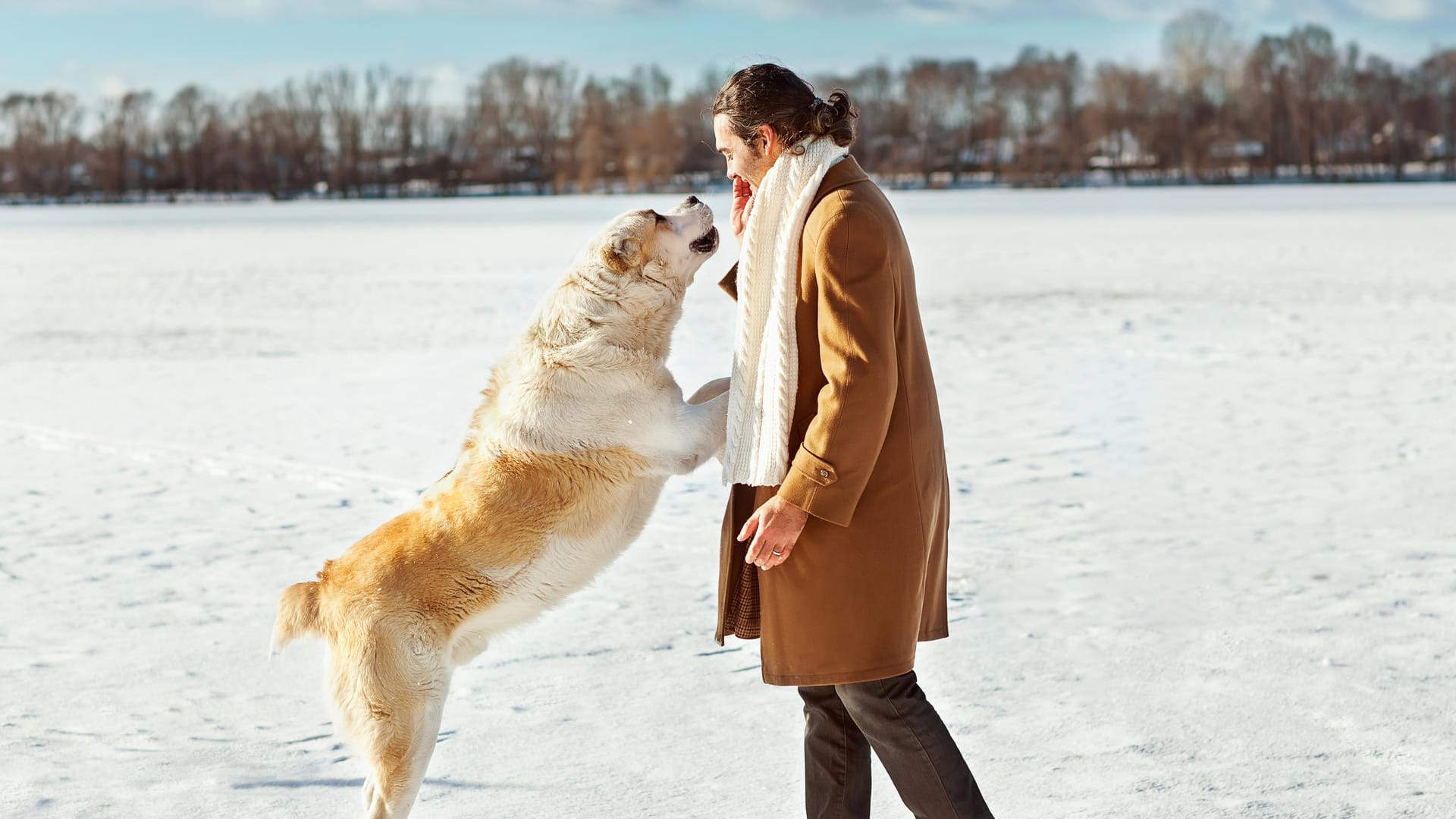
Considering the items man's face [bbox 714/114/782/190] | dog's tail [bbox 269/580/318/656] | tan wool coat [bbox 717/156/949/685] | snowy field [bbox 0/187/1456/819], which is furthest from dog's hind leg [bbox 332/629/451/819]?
man's face [bbox 714/114/782/190]

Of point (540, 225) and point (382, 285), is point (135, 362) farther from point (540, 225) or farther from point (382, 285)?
point (540, 225)

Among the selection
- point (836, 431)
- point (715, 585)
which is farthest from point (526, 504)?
point (715, 585)

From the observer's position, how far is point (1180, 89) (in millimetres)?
93312

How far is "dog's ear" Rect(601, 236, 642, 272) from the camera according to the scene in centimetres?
317

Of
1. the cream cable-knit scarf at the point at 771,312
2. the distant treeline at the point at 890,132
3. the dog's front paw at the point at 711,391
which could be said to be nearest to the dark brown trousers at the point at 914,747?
the cream cable-knit scarf at the point at 771,312

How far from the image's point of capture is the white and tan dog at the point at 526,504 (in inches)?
114

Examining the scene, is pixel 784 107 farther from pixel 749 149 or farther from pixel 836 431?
pixel 836 431

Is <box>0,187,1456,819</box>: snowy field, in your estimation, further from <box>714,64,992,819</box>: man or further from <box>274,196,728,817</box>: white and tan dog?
<box>714,64,992,819</box>: man

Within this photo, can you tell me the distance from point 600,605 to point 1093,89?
315 ft

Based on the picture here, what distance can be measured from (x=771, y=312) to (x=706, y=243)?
2.87ft

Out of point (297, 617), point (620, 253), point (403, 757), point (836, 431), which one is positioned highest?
point (620, 253)

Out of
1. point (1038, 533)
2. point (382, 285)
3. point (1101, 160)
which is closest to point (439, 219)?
point (382, 285)

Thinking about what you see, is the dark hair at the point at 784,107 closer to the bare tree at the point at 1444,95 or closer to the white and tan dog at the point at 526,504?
the white and tan dog at the point at 526,504

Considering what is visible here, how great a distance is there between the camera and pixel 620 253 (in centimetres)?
318
